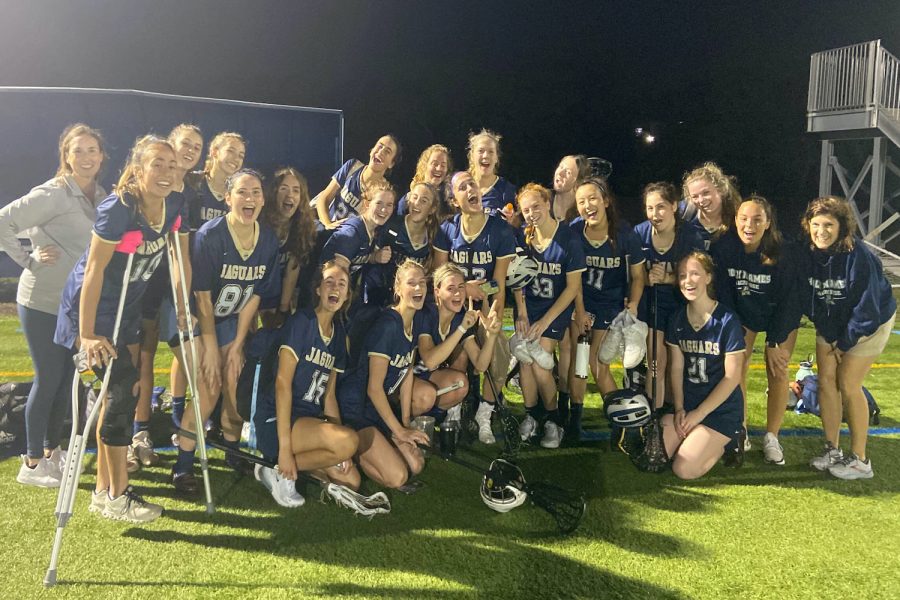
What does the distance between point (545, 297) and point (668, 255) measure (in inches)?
31.3

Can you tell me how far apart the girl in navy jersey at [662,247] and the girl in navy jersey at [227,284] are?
2.23 metres

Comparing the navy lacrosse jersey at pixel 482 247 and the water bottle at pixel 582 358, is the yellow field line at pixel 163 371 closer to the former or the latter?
the water bottle at pixel 582 358

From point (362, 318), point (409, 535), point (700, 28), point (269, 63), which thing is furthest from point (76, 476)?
point (700, 28)

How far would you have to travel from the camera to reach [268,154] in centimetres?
966

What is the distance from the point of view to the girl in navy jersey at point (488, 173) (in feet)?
14.0

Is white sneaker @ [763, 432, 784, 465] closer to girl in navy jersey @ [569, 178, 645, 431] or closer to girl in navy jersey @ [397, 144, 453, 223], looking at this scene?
girl in navy jersey @ [569, 178, 645, 431]

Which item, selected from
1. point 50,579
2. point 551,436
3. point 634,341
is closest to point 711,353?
point 634,341

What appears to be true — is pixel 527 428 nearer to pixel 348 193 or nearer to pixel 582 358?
pixel 582 358

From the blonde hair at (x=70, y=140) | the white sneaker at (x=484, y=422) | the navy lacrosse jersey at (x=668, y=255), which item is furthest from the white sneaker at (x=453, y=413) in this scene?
the blonde hair at (x=70, y=140)

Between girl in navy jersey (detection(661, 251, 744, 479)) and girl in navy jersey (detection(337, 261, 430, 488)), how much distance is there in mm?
1443

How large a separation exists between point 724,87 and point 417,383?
551 inches

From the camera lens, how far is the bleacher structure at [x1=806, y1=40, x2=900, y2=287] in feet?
36.4

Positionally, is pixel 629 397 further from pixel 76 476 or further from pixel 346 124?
pixel 346 124

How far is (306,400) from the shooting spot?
129 inches
